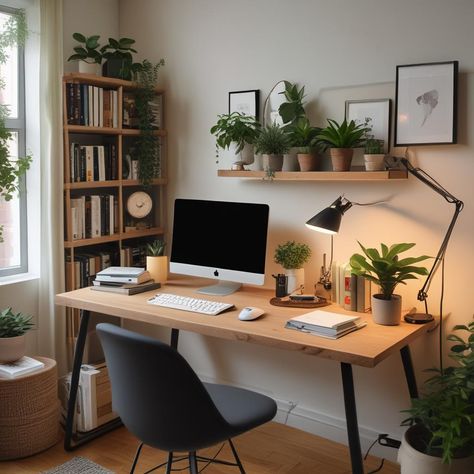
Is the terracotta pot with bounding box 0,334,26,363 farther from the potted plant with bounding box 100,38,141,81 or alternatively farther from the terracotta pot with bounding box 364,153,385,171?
the terracotta pot with bounding box 364,153,385,171

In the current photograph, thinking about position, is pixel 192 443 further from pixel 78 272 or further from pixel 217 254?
pixel 78 272

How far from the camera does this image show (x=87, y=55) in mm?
3514

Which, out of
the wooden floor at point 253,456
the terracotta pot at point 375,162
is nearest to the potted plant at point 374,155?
the terracotta pot at point 375,162

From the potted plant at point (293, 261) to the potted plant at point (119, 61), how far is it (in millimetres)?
1344

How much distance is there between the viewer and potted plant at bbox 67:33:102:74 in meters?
3.47

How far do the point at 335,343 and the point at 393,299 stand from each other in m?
0.41

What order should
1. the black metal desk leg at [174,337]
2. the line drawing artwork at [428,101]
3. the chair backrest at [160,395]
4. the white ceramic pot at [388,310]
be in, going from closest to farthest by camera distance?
1. the chair backrest at [160,395]
2. the white ceramic pot at [388,310]
3. the line drawing artwork at [428,101]
4. the black metal desk leg at [174,337]

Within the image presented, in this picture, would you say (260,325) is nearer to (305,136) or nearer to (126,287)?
(126,287)

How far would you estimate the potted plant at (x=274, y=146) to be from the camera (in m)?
3.15

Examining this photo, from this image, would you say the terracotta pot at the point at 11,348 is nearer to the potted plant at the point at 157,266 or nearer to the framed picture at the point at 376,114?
the potted plant at the point at 157,266

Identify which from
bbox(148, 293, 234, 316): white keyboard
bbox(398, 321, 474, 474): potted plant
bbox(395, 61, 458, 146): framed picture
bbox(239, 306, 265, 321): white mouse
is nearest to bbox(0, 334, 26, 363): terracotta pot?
bbox(148, 293, 234, 316): white keyboard

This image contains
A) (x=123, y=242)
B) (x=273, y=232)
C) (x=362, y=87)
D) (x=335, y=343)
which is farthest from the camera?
(x=123, y=242)

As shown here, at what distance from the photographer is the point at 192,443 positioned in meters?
2.14

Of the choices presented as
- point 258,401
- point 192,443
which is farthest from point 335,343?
point 192,443
